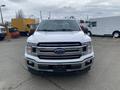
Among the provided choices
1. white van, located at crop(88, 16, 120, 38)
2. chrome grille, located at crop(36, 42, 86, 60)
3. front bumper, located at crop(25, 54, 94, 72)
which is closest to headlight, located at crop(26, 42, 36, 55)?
chrome grille, located at crop(36, 42, 86, 60)

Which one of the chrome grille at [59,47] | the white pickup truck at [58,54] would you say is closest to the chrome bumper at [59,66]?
the white pickup truck at [58,54]

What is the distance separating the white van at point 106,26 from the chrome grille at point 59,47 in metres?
17.0

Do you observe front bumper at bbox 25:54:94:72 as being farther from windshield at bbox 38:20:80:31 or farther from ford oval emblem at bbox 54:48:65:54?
windshield at bbox 38:20:80:31

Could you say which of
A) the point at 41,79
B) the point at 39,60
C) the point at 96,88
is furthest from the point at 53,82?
the point at 96,88

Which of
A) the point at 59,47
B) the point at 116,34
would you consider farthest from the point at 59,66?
the point at 116,34

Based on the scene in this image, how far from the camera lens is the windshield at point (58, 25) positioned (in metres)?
5.85

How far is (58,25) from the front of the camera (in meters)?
6.11

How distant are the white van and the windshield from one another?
15.3 m

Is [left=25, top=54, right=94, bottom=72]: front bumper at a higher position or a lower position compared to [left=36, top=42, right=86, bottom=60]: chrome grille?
lower

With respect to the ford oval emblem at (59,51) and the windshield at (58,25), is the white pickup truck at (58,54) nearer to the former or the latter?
the ford oval emblem at (59,51)

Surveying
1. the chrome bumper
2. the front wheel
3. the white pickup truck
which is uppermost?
the white pickup truck

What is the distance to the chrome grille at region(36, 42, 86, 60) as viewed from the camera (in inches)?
171

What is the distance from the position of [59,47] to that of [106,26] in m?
17.9

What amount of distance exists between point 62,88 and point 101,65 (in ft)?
8.58
